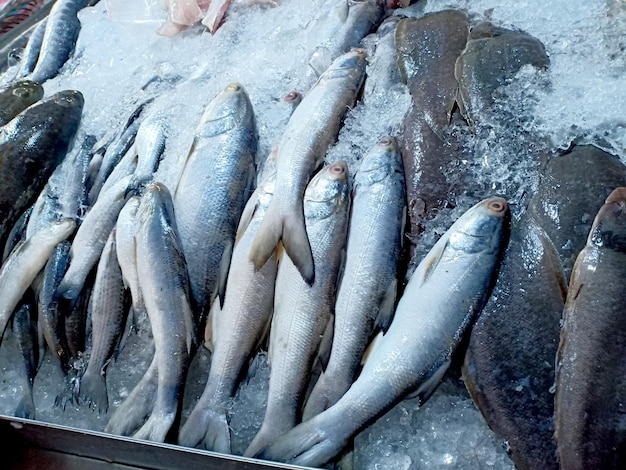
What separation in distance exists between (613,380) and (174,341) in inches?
47.0

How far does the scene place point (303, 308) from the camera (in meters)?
1.69

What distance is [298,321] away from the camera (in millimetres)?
1684

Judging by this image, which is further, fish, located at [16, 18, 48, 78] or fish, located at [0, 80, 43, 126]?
fish, located at [16, 18, 48, 78]

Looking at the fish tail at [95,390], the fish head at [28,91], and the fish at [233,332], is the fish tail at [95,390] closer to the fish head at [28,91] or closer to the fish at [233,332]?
the fish at [233,332]

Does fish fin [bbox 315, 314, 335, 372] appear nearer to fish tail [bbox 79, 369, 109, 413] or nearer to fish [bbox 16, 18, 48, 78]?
fish tail [bbox 79, 369, 109, 413]

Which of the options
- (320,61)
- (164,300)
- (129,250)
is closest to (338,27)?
(320,61)

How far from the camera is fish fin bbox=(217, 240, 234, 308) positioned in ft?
6.02

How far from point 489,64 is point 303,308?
45.9 inches

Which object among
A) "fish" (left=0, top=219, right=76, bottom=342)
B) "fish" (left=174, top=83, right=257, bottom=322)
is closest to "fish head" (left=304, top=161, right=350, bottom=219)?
"fish" (left=174, top=83, right=257, bottom=322)

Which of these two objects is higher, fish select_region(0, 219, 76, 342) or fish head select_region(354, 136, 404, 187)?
fish select_region(0, 219, 76, 342)

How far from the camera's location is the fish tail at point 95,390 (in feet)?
5.78

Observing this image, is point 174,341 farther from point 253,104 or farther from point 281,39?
point 281,39

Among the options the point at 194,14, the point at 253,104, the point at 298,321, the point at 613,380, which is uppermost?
the point at 194,14

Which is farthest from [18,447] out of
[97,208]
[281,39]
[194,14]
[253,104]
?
[194,14]
